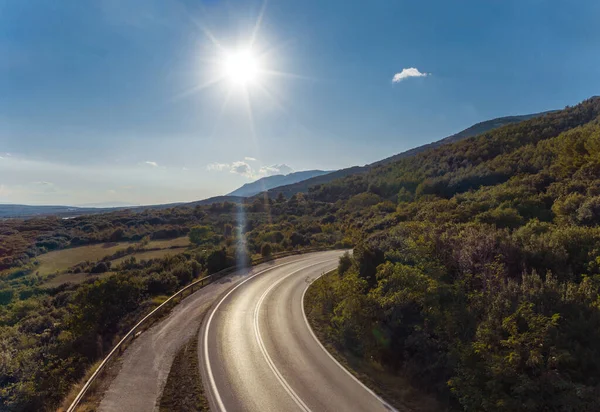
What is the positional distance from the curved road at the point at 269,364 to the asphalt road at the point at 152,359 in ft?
3.57

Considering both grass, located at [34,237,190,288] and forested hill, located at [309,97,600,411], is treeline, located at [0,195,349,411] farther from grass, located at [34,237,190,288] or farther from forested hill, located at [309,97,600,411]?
forested hill, located at [309,97,600,411]

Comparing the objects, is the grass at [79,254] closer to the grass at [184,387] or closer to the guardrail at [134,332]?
the guardrail at [134,332]

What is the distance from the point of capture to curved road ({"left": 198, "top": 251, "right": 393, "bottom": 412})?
10.3 m

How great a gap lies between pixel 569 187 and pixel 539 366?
67.5 ft

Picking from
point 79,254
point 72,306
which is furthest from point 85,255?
point 72,306

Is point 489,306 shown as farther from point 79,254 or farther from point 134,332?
point 79,254

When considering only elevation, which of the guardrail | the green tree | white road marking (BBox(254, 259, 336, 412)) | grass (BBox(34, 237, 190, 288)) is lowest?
white road marking (BBox(254, 259, 336, 412))

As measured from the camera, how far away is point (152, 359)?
13211 millimetres

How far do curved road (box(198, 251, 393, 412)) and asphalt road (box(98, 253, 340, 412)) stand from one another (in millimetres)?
1088

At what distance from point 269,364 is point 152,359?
198 inches

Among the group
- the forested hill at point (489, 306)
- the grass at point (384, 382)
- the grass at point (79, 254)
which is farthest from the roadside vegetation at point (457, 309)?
the grass at point (79, 254)

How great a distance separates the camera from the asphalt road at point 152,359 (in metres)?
10.4

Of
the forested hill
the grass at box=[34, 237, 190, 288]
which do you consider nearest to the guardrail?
the forested hill

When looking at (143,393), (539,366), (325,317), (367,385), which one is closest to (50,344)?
(143,393)
